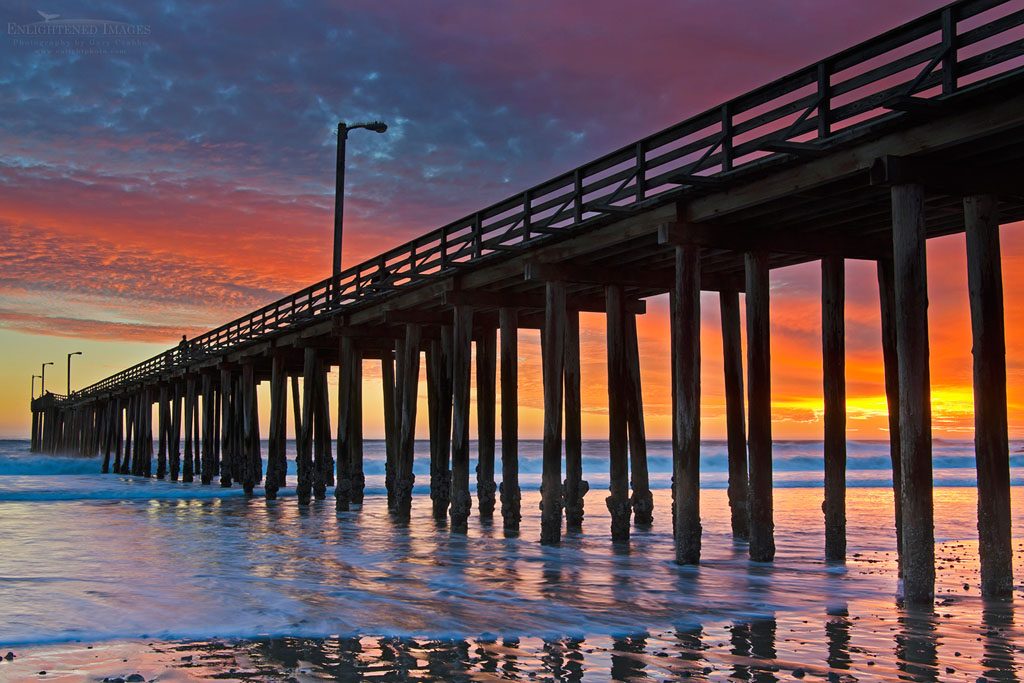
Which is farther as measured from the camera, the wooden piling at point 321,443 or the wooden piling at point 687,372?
the wooden piling at point 321,443

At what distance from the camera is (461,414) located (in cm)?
1948

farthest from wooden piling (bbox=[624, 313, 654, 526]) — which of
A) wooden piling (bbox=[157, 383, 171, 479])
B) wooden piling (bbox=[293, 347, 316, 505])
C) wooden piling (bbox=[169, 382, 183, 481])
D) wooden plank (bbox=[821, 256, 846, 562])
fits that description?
wooden piling (bbox=[157, 383, 171, 479])

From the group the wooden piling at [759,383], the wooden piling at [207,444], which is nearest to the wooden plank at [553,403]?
the wooden piling at [759,383]

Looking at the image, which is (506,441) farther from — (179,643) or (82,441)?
(82,441)

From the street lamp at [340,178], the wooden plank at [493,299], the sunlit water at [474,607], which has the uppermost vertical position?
the street lamp at [340,178]

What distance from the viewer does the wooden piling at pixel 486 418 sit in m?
20.5

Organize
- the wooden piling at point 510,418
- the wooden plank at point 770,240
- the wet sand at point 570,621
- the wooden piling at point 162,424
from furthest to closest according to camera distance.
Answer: the wooden piling at point 162,424 < the wooden piling at point 510,418 < the wooden plank at point 770,240 < the wet sand at point 570,621

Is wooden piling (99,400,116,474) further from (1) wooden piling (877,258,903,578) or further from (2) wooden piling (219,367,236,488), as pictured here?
(1) wooden piling (877,258,903,578)

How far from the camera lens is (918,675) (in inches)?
289

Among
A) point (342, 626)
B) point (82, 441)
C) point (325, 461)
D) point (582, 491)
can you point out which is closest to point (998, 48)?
point (342, 626)

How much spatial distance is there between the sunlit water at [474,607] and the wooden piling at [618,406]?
0.55 metres

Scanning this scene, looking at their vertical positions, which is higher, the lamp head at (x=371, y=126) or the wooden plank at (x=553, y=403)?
the lamp head at (x=371, y=126)

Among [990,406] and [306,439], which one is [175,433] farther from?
[990,406]

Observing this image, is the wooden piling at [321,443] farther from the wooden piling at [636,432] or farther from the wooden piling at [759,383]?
the wooden piling at [759,383]
